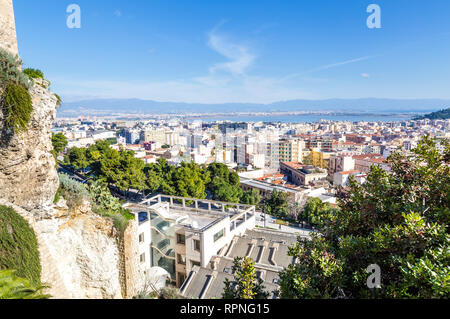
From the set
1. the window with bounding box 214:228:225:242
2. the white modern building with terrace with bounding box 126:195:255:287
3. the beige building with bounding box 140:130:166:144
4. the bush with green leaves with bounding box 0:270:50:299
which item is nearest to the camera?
the bush with green leaves with bounding box 0:270:50:299

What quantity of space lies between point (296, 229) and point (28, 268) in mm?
15677

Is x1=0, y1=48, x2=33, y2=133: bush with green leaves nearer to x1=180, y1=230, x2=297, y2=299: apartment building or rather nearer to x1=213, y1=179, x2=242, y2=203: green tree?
x1=180, y1=230, x2=297, y2=299: apartment building

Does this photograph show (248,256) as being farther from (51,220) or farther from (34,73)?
(34,73)

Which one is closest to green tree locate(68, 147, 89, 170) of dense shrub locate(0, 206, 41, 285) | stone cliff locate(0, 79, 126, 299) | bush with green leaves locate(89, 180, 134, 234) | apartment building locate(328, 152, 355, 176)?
bush with green leaves locate(89, 180, 134, 234)

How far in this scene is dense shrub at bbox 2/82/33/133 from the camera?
430 cm

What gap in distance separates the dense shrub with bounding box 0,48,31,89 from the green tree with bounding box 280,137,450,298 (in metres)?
4.93

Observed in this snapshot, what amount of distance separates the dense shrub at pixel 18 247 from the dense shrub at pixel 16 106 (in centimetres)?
134

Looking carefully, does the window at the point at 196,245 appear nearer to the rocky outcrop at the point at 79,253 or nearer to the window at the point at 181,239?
the window at the point at 181,239

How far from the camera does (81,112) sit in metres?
170

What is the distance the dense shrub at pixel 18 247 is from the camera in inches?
147

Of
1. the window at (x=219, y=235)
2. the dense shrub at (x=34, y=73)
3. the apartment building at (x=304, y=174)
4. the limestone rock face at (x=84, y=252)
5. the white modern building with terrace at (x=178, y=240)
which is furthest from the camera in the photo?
the apartment building at (x=304, y=174)

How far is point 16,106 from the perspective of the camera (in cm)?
437

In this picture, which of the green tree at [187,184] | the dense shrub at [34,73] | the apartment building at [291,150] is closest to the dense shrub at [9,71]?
the dense shrub at [34,73]
